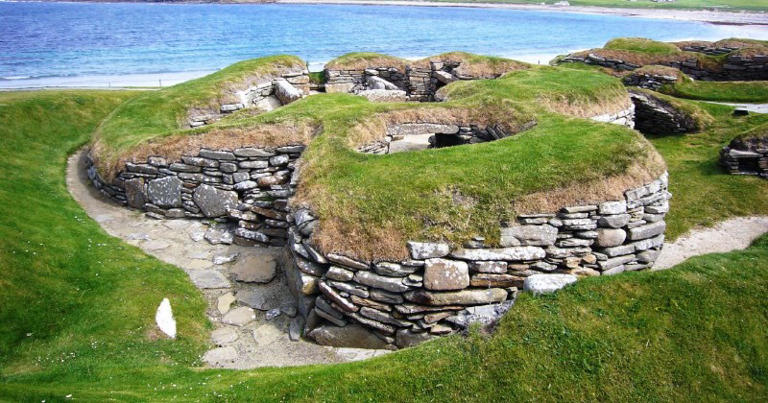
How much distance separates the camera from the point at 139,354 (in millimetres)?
9102

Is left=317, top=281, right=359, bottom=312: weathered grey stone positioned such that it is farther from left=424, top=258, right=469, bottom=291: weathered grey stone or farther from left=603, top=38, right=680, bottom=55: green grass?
left=603, top=38, right=680, bottom=55: green grass

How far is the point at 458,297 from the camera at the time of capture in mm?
9164

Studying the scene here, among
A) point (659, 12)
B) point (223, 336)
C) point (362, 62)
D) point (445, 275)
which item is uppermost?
point (659, 12)

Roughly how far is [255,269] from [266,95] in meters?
13.2

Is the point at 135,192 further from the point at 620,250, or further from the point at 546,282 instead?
the point at 620,250

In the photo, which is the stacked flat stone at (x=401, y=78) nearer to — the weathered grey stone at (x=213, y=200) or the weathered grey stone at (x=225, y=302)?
the weathered grey stone at (x=213, y=200)

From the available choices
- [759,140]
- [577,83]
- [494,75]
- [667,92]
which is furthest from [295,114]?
[667,92]

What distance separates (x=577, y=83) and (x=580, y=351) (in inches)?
569

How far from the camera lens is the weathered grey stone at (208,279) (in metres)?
12.1

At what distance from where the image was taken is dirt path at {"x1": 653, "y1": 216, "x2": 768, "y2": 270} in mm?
11930

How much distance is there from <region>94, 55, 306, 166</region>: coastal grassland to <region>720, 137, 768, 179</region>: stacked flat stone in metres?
19.7

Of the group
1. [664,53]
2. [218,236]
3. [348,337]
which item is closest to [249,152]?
[218,236]

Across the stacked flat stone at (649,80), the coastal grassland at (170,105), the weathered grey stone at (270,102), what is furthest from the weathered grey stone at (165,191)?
the stacked flat stone at (649,80)

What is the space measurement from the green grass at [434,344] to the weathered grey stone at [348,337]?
5.76 ft
